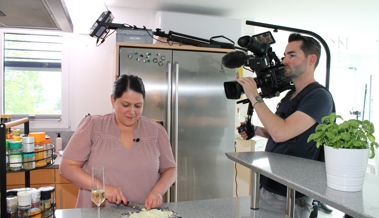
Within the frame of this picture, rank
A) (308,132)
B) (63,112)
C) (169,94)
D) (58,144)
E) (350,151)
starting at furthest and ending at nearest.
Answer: (63,112), (58,144), (169,94), (308,132), (350,151)

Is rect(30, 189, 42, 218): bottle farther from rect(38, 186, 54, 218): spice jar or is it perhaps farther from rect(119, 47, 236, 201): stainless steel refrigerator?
rect(119, 47, 236, 201): stainless steel refrigerator

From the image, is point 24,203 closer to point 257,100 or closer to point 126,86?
point 126,86

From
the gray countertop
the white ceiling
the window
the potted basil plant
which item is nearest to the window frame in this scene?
the window

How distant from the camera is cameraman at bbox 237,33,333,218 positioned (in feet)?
4.43

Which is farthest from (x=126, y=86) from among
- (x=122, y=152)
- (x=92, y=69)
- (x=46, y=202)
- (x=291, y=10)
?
(x=291, y=10)

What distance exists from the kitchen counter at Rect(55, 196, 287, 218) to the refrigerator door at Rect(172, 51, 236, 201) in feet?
4.06

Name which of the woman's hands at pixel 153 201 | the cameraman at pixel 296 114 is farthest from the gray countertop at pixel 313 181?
the woman's hands at pixel 153 201

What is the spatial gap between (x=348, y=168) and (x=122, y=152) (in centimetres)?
99

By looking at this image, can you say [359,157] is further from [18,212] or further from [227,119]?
[227,119]

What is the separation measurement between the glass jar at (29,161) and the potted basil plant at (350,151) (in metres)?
0.99

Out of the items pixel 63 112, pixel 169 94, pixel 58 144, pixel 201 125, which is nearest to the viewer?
pixel 169 94

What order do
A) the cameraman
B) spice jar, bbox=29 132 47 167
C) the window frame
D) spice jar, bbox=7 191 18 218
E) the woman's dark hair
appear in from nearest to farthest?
spice jar, bbox=7 191 18 218
spice jar, bbox=29 132 47 167
the cameraman
the woman's dark hair
the window frame

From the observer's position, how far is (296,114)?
1.36m

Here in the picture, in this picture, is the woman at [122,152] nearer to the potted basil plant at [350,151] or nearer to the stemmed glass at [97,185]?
the stemmed glass at [97,185]
